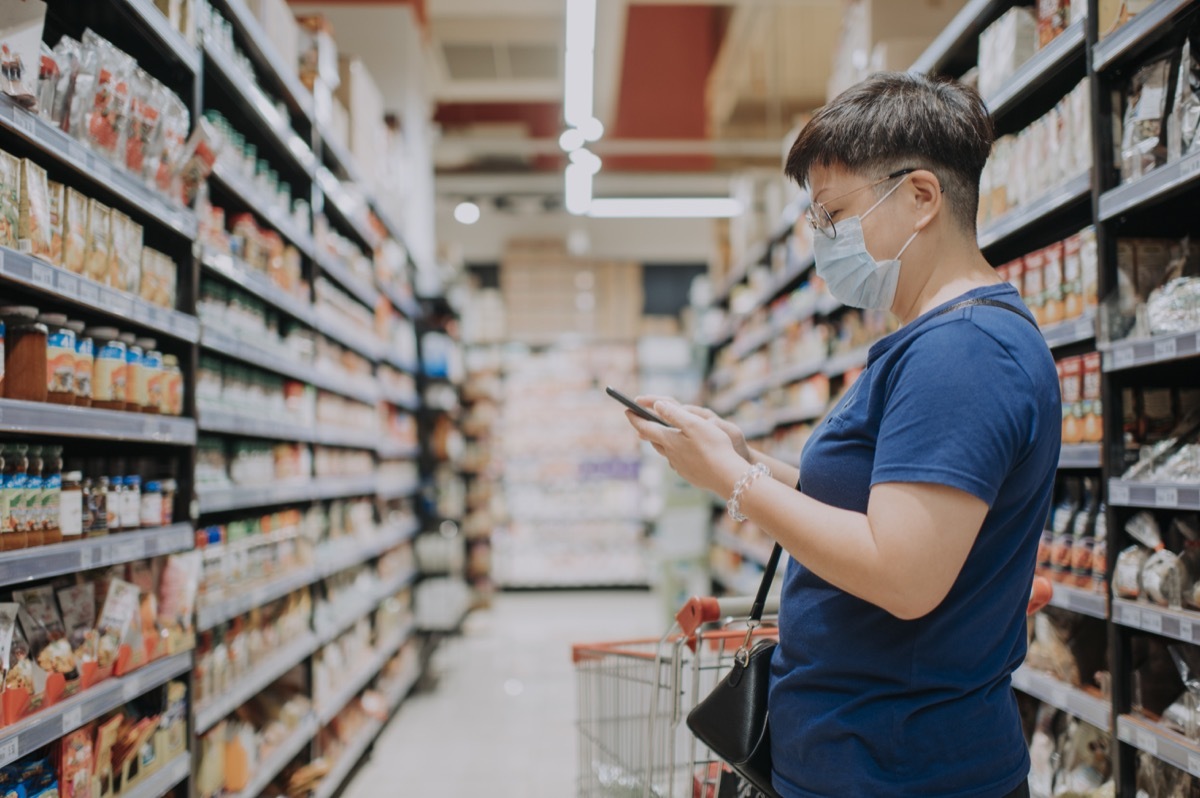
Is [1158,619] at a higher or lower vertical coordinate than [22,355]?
lower

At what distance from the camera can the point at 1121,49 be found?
7.04 ft

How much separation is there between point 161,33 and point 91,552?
4.34 ft

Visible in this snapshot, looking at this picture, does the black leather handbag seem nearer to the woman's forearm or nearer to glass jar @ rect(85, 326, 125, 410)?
the woman's forearm

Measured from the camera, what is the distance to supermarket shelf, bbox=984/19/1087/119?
2.38 m

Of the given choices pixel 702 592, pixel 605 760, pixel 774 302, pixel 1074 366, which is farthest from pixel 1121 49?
pixel 702 592

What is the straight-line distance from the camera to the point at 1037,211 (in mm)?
2588

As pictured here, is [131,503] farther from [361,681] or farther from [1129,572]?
[361,681]

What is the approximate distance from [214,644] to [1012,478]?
2619mm

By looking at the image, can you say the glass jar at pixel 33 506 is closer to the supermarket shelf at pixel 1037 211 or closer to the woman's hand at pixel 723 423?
the woman's hand at pixel 723 423

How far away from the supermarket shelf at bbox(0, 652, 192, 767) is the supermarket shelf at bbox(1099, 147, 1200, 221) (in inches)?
98.4

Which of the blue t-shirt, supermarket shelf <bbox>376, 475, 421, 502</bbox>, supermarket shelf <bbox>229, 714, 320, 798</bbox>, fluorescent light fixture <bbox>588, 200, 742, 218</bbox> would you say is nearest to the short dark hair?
the blue t-shirt

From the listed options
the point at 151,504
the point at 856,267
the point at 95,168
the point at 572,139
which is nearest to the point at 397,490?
the point at 572,139

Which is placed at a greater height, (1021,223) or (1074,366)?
Answer: (1021,223)

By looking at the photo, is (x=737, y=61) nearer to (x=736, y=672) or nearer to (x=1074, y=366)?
(x=1074, y=366)
